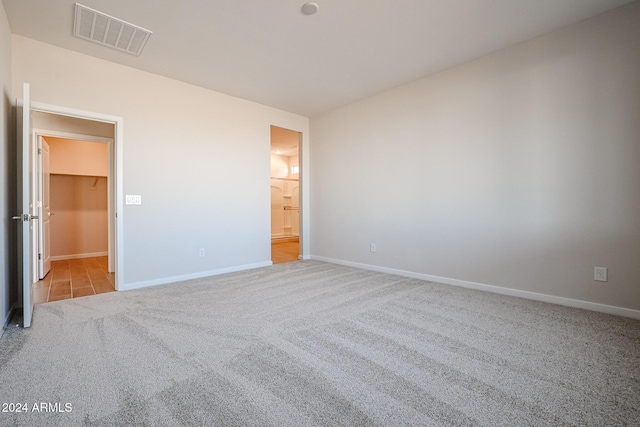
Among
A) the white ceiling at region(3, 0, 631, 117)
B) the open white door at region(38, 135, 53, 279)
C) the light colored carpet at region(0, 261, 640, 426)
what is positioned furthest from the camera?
the open white door at region(38, 135, 53, 279)

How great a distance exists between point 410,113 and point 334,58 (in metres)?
1.37

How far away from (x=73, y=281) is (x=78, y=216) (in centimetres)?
252

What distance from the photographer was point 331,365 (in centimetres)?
176

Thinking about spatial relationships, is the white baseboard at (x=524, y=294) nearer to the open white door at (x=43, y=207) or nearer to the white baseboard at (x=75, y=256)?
the open white door at (x=43, y=207)

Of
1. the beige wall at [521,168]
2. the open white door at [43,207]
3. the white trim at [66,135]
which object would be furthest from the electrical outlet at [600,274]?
the open white door at [43,207]

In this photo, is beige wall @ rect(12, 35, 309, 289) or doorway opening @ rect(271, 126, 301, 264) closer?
beige wall @ rect(12, 35, 309, 289)

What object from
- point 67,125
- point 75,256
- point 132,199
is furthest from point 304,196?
point 75,256

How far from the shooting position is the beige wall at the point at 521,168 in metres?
2.55

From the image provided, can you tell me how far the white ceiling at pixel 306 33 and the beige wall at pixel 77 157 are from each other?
3.17 m

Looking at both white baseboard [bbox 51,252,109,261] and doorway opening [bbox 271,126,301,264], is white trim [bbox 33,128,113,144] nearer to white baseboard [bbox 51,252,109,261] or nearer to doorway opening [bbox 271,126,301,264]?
white baseboard [bbox 51,252,109,261]

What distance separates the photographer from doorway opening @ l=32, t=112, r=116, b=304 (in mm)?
3879

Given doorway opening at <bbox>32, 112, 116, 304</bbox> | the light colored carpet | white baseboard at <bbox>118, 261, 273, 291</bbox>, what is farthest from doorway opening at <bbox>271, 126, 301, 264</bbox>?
the light colored carpet

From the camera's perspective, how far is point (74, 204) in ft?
18.7

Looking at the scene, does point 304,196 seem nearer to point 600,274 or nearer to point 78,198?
point 600,274
